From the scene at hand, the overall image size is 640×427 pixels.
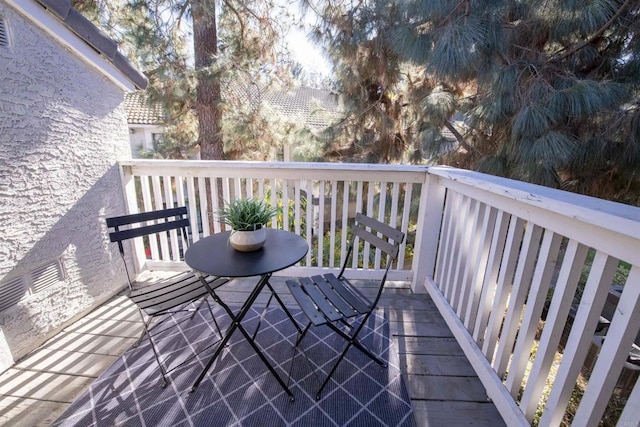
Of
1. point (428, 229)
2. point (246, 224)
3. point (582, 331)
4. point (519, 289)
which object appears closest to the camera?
point (582, 331)

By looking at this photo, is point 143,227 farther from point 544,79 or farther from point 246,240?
point 544,79

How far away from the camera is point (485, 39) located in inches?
111

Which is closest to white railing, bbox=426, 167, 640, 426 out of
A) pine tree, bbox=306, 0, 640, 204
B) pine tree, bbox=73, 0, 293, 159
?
pine tree, bbox=306, 0, 640, 204

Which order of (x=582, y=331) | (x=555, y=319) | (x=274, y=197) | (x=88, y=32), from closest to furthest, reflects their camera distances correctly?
(x=582, y=331)
(x=555, y=319)
(x=88, y=32)
(x=274, y=197)

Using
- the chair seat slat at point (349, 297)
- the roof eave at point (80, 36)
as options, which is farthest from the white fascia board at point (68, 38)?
the chair seat slat at point (349, 297)

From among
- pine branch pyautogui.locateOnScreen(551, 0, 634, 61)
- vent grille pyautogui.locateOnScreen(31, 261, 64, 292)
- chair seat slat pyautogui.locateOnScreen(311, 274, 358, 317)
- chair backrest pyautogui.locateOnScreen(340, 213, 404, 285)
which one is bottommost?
vent grille pyautogui.locateOnScreen(31, 261, 64, 292)

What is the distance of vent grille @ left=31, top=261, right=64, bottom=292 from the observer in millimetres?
2008

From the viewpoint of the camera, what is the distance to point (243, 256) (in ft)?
5.72

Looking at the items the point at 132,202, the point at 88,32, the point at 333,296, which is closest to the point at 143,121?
the point at 132,202

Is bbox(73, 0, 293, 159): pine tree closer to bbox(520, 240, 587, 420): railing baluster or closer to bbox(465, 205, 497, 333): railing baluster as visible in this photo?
bbox(465, 205, 497, 333): railing baluster

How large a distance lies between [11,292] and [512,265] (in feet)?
9.93

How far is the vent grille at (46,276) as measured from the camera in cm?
201

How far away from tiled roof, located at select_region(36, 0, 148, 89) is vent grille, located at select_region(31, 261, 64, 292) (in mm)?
1656

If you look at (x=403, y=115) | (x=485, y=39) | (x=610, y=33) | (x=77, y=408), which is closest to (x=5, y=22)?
(x=77, y=408)
